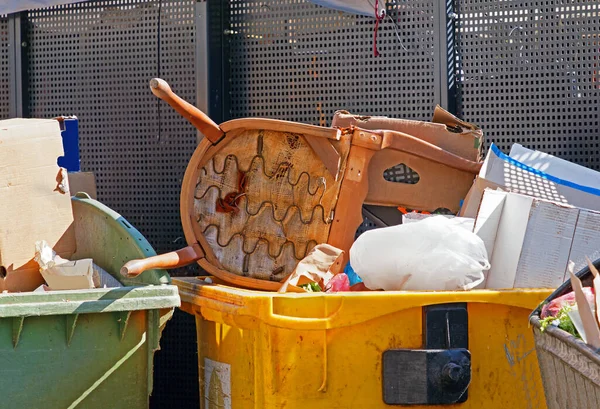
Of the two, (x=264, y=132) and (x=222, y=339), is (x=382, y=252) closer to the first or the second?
(x=222, y=339)

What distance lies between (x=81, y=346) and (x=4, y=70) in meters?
2.47

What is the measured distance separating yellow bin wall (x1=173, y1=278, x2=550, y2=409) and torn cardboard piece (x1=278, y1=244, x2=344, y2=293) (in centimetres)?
30

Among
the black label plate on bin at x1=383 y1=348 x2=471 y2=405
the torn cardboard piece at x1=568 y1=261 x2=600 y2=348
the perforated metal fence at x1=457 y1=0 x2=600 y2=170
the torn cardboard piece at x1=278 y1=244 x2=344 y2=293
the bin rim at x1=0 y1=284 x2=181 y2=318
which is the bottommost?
the black label plate on bin at x1=383 y1=348 x2=471 y2=405

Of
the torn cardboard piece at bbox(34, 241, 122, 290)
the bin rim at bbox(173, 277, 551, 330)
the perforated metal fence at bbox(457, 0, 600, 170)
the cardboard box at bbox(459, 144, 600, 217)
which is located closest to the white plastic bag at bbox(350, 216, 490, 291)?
the bin rim at bbox(173, 277, 551, 330)

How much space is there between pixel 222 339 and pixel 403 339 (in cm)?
71

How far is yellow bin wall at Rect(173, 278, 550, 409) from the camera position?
275 centimetres

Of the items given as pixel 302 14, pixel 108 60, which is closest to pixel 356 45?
pixel 302 14

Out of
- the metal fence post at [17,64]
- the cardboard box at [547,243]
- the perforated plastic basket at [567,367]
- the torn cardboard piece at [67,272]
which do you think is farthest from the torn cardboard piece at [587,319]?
the metal fence post at [17,64]

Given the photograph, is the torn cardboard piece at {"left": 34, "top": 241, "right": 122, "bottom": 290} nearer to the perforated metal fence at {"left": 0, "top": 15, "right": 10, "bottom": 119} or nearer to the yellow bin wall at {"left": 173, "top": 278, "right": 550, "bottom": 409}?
the yellow bin wall at {"left": 173, "top": 278, "right": 550, "bottom": 409}

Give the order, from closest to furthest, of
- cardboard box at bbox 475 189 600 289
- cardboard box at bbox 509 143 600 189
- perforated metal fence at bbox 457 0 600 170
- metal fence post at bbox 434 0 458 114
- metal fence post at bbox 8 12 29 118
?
1. cardboard box at bbox 475 189 600 289
2. cardboard box at bbox 509 143 600 189
3. perforated metal fence at bbox 457 0 600 170
4. metal fence post at bbox 434 0 458 114
5. metal fence post at bbox 8 12 29 118

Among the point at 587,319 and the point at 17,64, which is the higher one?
the point at 17,64

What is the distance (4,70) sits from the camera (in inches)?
191

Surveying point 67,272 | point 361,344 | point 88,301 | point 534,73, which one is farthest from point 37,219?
point 534,73

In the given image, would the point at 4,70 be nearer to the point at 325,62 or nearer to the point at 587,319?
the point at 325,62
